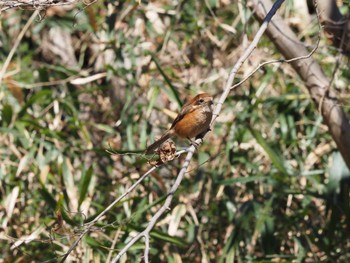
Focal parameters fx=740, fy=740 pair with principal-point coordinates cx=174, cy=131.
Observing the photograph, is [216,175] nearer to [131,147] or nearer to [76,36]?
[131,147]

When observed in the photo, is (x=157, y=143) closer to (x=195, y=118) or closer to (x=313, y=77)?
(x=195, y=118)

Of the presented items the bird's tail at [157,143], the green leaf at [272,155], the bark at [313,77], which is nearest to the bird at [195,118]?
the bird's tail at [157,143]

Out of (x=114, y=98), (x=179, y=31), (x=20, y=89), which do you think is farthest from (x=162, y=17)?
(x=20, y=89)

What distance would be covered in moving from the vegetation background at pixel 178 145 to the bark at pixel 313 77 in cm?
57

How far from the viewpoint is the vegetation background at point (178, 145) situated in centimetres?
482

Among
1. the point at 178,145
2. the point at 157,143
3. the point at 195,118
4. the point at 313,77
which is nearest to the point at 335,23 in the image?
the point at 313,77

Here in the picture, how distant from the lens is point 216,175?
5098 millimetres

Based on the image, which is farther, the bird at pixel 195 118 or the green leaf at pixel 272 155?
the green leaf at pixel 272 155

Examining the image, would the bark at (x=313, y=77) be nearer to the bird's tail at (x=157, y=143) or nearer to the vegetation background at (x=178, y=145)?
the vegetation background at (x=178, y=145)

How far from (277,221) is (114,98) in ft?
5.65

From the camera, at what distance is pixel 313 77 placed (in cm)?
408

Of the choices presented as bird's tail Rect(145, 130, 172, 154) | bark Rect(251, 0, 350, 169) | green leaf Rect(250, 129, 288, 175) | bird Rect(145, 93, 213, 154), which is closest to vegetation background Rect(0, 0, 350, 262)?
green leaf Rect(250, 129, 288, 175)

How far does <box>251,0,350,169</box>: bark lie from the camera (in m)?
4.02

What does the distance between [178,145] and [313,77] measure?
4.77 ft
